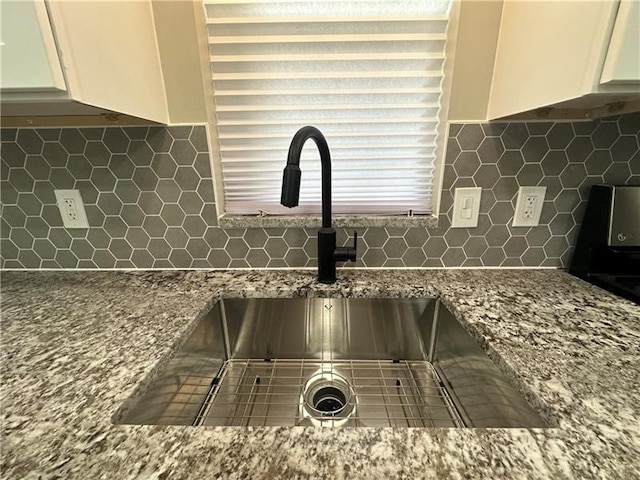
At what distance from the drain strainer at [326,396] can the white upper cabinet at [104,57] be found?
2.71ft

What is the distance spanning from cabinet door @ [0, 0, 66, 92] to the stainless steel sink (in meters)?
0.56

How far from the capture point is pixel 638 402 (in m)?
0.44

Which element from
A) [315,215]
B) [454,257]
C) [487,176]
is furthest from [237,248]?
[487,176]

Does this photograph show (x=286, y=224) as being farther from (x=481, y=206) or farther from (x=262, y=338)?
(x=481, y=206)

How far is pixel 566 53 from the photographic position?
0.53 meters

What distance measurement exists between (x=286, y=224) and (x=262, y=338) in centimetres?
37

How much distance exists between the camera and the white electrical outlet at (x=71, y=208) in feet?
2.96

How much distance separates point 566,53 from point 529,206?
481 millimetres

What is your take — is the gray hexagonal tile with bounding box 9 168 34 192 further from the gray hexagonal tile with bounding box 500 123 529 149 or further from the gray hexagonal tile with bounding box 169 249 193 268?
the gray hexagonal tile with bounding box 500 123 529 149

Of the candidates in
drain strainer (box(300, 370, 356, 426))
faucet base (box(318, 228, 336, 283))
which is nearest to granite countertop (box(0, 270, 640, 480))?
faucet base (box(318, 228, 336, 283))

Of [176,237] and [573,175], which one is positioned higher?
[573,175]

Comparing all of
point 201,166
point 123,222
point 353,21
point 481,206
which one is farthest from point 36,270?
point 481,206

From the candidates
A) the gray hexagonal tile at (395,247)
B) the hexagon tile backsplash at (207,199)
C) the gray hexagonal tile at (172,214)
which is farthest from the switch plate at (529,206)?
the gray hexagonal tile at (172,214)

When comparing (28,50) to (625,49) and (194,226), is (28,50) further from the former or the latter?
(625,49)
